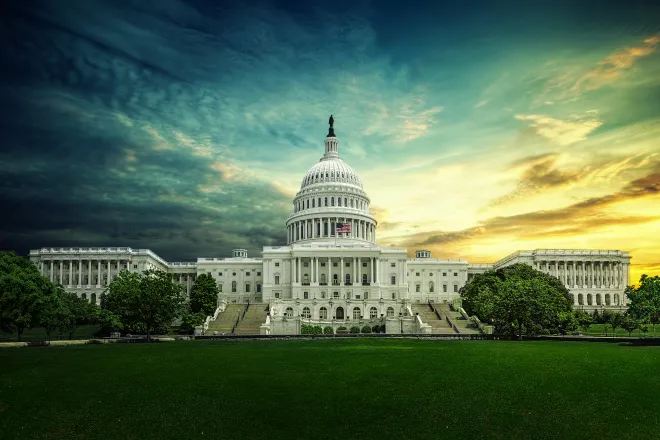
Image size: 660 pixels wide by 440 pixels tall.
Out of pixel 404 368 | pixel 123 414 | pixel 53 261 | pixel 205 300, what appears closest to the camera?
pixel 123 414

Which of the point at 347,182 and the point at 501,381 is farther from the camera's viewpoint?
the point at 347,182

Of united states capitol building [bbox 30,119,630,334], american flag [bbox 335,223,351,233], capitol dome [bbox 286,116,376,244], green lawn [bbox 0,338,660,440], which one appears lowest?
green lawn [bbox 0,338,660,440]

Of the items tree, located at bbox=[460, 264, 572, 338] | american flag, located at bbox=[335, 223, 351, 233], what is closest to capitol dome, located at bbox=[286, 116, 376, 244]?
american flag, located at bbox=[335, 223, 351, 233]

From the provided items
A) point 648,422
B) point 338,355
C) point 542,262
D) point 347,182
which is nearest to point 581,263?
point 542,262

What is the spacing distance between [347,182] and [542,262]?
57112mm

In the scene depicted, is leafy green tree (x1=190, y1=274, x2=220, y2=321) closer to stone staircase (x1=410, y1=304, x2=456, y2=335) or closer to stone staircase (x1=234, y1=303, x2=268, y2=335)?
stone staircase (x1=234, y1=303, x2=268, y2=335)

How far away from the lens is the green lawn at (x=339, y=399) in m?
26.0

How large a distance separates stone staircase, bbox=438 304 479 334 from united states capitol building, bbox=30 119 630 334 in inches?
20.6

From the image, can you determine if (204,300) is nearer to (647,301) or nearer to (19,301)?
(19,301)

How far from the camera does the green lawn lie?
2598 cm

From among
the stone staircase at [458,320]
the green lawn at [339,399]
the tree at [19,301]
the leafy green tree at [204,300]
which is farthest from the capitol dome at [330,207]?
the green lawn at [339,399]

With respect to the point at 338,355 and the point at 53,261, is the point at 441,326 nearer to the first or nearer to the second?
the point at 338,355

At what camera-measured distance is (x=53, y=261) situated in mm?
162250

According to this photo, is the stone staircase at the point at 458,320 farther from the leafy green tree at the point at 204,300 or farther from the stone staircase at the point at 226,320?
the leafy green tree at the point at 204,300
